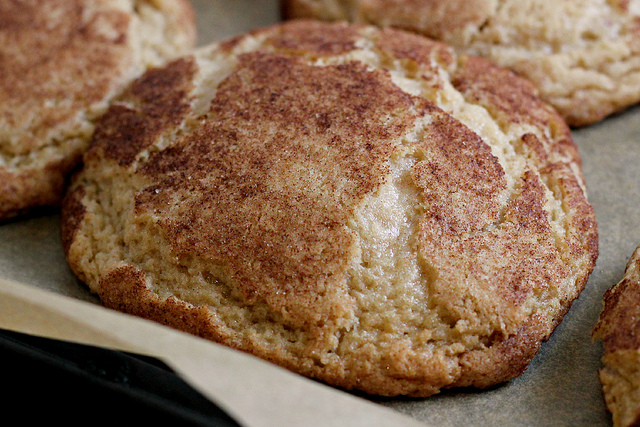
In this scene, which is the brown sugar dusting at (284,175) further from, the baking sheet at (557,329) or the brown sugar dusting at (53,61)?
the brown sugar dusting at (53,61)

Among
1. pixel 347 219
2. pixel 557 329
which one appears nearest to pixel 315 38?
pixel 347 219

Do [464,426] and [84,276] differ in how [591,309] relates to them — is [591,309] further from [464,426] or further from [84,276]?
[84,276]

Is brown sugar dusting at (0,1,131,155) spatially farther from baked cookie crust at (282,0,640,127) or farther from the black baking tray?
baked cookie crust at (282,0,640,127)

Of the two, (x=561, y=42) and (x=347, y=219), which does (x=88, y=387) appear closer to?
(x=347, y=219)

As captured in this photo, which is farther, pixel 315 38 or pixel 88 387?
pixel 315 38

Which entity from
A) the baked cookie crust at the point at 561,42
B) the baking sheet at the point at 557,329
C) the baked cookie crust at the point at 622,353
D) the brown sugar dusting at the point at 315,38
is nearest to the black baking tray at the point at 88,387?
the baking sheet at the point at 557,329
